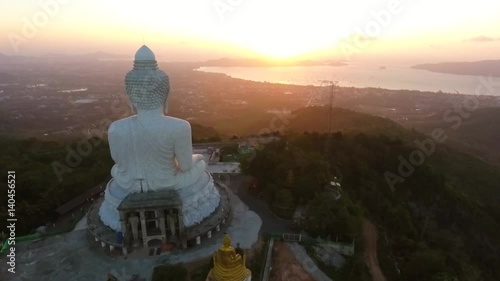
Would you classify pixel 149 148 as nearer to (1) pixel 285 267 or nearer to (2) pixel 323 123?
(1) pixel 285 267

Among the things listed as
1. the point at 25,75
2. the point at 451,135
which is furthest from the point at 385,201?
the point at 25,75

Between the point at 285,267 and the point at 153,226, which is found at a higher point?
the point at 153,226

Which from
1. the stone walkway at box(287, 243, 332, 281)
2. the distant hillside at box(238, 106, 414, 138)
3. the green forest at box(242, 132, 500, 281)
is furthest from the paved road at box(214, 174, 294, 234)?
the distant hillside at box(238, 106, 414, 138)

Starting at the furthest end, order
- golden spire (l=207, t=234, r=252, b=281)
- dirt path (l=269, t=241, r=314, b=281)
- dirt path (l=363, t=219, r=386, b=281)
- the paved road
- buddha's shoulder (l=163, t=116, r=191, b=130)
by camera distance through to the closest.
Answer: the paved road → dirt path (l=363, t=219, r=386, b=281) → buddha's shoulder (l=163, t=116, r=191, b=130) → dirt path (l=269, t=241, r=314, b=281) → golden spire (l=207, t=234, r=252, b=281)

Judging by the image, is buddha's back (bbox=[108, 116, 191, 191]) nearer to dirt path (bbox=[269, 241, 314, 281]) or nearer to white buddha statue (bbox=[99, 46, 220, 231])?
white buddha statue (bbox=[99, 46, 220, 231])

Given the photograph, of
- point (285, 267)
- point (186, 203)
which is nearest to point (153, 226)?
point (186, 203)

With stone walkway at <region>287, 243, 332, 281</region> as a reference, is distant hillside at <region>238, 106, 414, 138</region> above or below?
below
